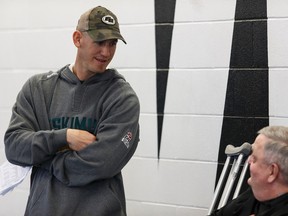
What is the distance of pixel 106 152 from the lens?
1.83m

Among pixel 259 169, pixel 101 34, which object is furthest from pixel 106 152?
pixel 259 169

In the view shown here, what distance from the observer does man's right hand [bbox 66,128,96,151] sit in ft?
6.05

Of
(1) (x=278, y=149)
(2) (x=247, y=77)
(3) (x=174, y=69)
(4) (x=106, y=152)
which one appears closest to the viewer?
(1) (x=278, y=149)

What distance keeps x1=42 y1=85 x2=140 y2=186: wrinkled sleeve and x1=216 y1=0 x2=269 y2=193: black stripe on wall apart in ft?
2.79

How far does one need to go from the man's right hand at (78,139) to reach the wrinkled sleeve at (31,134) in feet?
0.08

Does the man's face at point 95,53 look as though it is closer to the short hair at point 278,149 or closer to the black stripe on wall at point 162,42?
the short hair at point 278,149

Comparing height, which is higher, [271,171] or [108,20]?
[108,20]

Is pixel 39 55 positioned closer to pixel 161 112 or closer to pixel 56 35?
pixel 56 35

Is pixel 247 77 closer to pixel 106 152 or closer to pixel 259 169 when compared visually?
pixel 259 169

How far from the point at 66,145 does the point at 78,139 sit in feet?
0.22

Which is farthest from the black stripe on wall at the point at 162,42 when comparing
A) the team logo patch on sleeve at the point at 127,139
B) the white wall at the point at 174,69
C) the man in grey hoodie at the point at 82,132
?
the team logo patch on sleeve at the point at 127,139

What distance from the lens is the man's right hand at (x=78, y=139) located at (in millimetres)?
1845

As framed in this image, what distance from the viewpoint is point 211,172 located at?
2686mm

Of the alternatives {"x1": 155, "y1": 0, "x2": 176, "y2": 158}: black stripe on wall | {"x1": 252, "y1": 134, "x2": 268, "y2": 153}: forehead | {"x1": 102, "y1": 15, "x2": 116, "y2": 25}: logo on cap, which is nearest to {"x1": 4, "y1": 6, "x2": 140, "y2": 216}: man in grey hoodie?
{"x1": 102, "y1": 15, "x2": 116, "y2": 25}: logo on cap
